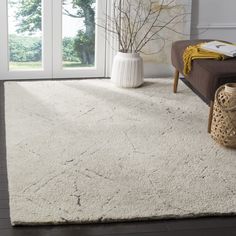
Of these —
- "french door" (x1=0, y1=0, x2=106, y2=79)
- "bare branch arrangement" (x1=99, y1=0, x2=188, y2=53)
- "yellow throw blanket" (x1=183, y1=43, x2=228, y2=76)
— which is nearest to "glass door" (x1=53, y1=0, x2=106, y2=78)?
"french door" (x1=0, y1=0, x2=106, y2=79)

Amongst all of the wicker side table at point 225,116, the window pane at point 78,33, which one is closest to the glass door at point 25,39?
the window pane at point 78,33

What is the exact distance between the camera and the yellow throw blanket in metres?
3.57

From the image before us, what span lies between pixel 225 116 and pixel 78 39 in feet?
6.56

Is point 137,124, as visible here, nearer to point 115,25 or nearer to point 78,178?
point 78,178

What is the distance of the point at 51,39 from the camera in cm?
460

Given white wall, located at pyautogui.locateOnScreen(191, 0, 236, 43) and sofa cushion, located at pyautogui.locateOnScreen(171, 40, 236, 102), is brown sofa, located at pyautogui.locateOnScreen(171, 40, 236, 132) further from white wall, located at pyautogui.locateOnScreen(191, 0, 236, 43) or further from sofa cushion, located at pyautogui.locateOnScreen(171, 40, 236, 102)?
white wall, located at pyautogui.locateOnScreen(191, 0, 236, 43)

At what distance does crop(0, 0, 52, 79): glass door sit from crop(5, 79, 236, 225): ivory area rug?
393 mm

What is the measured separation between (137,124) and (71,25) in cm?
149

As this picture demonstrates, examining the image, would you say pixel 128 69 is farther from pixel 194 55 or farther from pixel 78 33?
pixel 194 55

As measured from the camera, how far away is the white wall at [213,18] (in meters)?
4.75

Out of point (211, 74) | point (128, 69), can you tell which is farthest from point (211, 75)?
point (128, 69)

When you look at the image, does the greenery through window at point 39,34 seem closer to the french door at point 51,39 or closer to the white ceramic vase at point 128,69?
the french door at point 51,39

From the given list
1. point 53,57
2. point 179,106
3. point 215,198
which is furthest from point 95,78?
point 215,198

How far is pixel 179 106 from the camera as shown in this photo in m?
3.97
